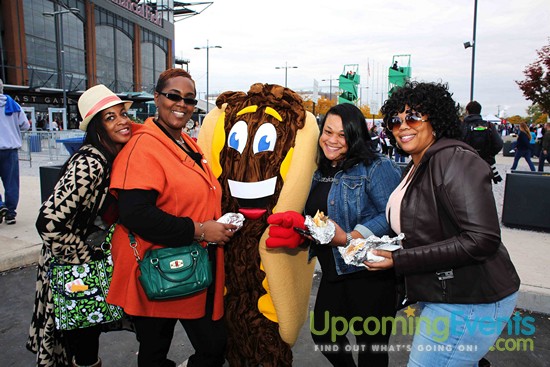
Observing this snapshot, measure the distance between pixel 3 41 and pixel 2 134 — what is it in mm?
25211

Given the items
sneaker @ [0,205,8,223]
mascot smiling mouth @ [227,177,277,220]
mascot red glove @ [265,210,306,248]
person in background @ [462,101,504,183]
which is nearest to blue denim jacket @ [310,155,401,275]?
mascot red glove @ [265,210,306,248]

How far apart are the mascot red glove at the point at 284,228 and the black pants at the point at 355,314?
0.38 meters

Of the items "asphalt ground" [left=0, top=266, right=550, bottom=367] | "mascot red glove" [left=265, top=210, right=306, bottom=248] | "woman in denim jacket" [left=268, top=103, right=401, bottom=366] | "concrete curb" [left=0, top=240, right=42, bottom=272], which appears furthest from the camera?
"concrete curb" [left=0, top=240, right=42, bottom=272]

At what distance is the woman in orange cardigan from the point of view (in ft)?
6.07

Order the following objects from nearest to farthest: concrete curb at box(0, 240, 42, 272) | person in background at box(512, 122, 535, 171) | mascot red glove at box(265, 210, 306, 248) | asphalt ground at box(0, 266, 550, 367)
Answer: mascot red glove at box(265, 210, 306, 248) < asphalt ground at box(0, 266, 550, 367) < concrete curb at box(0, 240, 42, 272) < person in background at box(512, 122, 535, 171)

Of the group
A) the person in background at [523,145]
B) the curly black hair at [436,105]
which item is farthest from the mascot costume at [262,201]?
the person in background at [523,145]

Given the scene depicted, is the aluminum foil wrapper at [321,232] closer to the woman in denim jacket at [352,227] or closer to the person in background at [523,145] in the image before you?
the woman in denim jacket at [352,227]

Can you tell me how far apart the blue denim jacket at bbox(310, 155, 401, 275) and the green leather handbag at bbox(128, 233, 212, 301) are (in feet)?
2.54

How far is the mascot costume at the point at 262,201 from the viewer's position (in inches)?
95.2

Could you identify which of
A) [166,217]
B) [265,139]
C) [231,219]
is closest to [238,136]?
[265,139]

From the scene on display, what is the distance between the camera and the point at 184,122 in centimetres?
218

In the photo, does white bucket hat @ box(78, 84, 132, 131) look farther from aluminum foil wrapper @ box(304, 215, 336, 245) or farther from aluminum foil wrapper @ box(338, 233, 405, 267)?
aluminum foil wrapper @ box(338, 233, 405, 267)

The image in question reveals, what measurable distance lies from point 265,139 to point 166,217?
0.83m

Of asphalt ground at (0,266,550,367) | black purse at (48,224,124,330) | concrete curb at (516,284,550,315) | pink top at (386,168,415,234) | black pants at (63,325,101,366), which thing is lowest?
asphalt ground at (0,266,550,367)
